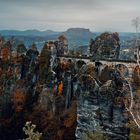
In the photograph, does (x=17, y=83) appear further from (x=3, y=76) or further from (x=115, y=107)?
(x=115, y=107)

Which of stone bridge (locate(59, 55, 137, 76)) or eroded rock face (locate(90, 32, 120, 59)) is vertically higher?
eroded rock face (locate(90, 32, 120, 59))

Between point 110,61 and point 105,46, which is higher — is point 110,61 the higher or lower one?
the lower one

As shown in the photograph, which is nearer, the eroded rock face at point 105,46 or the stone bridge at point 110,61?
the stone bridge at point 110,61

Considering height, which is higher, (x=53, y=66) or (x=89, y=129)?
(x=53, y=66)

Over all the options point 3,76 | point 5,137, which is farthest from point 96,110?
point 3,76

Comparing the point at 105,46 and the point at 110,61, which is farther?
the point at 105,46

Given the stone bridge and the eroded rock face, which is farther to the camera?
the eroded rock face

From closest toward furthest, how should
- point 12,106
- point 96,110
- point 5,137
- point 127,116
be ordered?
point 127,116 < point 96,110 < point 5,137 < point 12,106

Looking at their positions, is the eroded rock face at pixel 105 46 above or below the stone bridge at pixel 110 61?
above
